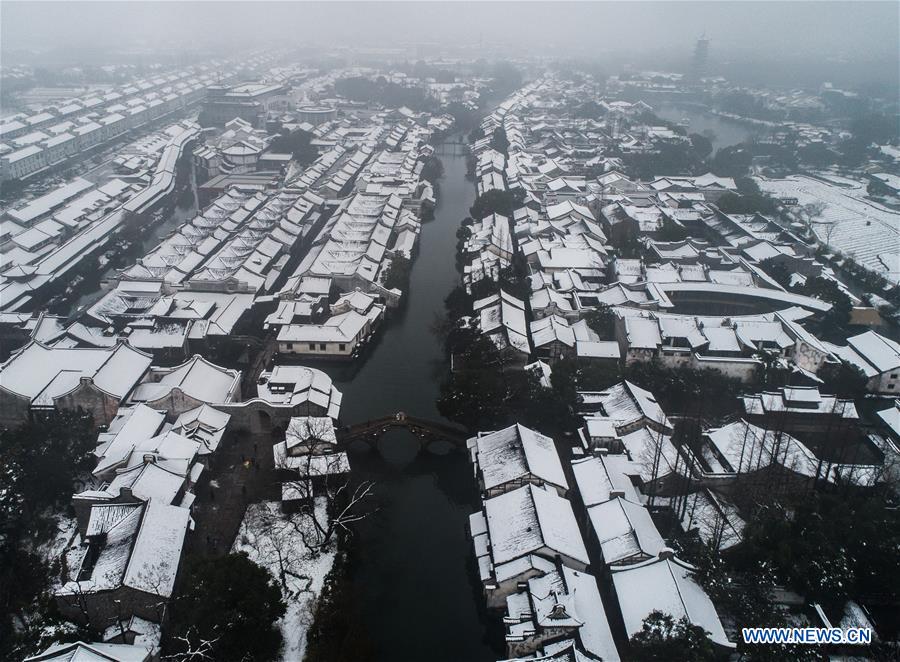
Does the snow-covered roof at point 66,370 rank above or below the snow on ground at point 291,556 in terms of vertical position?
above

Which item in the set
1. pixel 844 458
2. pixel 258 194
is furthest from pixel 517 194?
pixel 844 458

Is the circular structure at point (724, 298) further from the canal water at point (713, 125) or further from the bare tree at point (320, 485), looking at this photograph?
the canal water at point (713, 125)

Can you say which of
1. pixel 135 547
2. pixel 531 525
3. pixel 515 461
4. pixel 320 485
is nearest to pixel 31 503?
pixel 135 547

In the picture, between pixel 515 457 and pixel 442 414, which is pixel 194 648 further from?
pixel 442 414

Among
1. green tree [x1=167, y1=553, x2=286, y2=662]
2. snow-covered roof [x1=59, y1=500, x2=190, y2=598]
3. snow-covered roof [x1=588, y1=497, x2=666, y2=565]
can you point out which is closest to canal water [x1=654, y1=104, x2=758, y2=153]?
snow-covered roof [x1=588, y1=497, x2=666, y2=565]

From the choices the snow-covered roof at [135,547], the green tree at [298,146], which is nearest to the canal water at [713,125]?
the green tree at [298,146]

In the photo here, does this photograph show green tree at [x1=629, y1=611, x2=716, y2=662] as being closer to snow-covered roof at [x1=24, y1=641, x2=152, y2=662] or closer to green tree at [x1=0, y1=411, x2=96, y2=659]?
snow-covered roof at [x1=24, y1=641, x2=152, y2=662]
